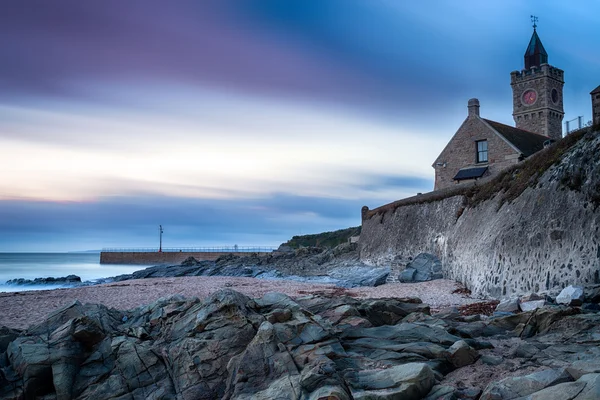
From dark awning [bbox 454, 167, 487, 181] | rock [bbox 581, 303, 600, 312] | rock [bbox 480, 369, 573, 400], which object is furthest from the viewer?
dark awning [bbox 454, 167, 487, 181]

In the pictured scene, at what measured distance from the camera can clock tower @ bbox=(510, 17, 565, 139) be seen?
4619 centimetres

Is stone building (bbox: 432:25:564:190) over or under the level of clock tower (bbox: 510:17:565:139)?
under

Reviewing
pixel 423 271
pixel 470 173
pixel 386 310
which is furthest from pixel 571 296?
pixel 470 173

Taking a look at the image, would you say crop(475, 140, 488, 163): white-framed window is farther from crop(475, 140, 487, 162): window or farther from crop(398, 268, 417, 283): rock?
crop(398, 268, 417, 283): rock

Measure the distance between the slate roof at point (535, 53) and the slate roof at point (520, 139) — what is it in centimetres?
1688

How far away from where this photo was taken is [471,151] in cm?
3425

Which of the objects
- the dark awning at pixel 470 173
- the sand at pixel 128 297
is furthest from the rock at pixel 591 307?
the dark awning at pixel 470 173

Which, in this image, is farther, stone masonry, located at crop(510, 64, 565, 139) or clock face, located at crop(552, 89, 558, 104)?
clock face, located at crop(552, 89, 558, 104)

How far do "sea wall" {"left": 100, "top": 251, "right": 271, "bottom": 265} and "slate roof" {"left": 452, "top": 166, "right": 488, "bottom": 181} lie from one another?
165 feet

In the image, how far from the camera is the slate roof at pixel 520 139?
32.6m

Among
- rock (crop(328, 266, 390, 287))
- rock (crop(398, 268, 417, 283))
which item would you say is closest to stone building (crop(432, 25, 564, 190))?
rock (crop(328, 266, 390, 287))

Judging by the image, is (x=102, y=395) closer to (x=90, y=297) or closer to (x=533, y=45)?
(x=90, y=297)

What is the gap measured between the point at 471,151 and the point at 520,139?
10.4ft

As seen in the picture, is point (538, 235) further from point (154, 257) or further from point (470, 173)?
point (154, 257)
